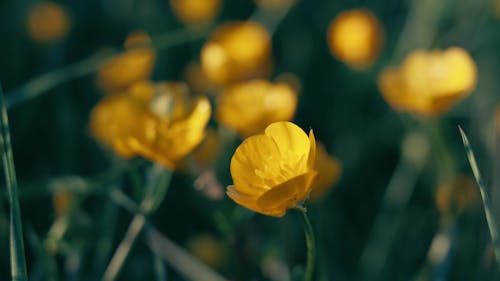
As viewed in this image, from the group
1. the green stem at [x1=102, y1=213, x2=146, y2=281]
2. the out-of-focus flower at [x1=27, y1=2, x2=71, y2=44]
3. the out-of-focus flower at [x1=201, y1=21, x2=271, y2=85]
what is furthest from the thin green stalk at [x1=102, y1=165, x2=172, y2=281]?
the out-of-focus flower at [x1=27, y1=2, x2=71, y2=44]

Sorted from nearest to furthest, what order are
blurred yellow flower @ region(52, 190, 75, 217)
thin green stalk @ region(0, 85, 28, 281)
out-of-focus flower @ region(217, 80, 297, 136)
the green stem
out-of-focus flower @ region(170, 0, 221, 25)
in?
thin green stalk @ region(0, 85, 28, 281) < the green stem < blurred yellow flower @ region(52, 190, 75, 217) < out-of-focus flower @ region(217, 80, 297, 136) < out-of-focus flower @ region(170, 0, 221, 25)

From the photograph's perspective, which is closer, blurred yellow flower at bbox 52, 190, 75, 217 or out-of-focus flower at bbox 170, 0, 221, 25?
blurred yellow flower at bbox 52, 190, 75, 217

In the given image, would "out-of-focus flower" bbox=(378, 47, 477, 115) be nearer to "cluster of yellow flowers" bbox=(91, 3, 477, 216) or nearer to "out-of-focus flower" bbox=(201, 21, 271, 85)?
"cluster of yellow flowers" bbox=(91, 3, 477, 216)

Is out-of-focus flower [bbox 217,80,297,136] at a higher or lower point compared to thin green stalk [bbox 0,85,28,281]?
lower

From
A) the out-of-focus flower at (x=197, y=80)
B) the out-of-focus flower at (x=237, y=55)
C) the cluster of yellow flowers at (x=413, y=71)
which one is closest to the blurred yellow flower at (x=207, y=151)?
the out-of-focus flower at (x=237, y=55)

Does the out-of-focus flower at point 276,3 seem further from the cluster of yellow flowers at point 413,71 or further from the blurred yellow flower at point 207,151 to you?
the blurred yellow flower at point 207,151

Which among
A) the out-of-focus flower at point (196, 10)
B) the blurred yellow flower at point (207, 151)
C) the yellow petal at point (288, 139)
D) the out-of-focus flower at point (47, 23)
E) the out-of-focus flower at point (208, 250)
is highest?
the yellow petal at point (288, 139)

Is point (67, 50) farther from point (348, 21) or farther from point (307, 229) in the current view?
point (307, 229)

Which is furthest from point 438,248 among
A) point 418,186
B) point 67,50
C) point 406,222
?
point 67,50
